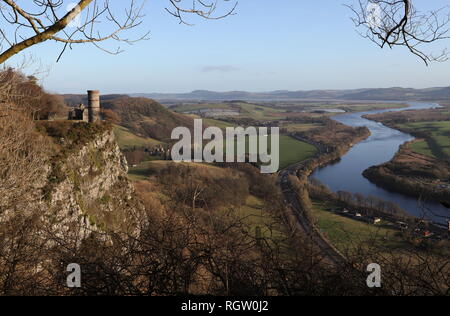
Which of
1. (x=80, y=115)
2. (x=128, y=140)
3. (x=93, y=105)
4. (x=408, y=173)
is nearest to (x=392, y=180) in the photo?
(x=408, y=173)

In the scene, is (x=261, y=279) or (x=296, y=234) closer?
(x=261, y=279)

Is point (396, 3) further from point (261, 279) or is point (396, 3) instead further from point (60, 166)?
point (60, 166)

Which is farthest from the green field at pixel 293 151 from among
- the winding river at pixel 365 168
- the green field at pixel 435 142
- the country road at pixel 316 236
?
the country road at pixel 316 236

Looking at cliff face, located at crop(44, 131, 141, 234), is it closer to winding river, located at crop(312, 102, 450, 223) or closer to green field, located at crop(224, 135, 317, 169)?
winding river, located at crop(312, 102, 450, 223)

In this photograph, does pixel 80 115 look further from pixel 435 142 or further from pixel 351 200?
pixel 435 142
